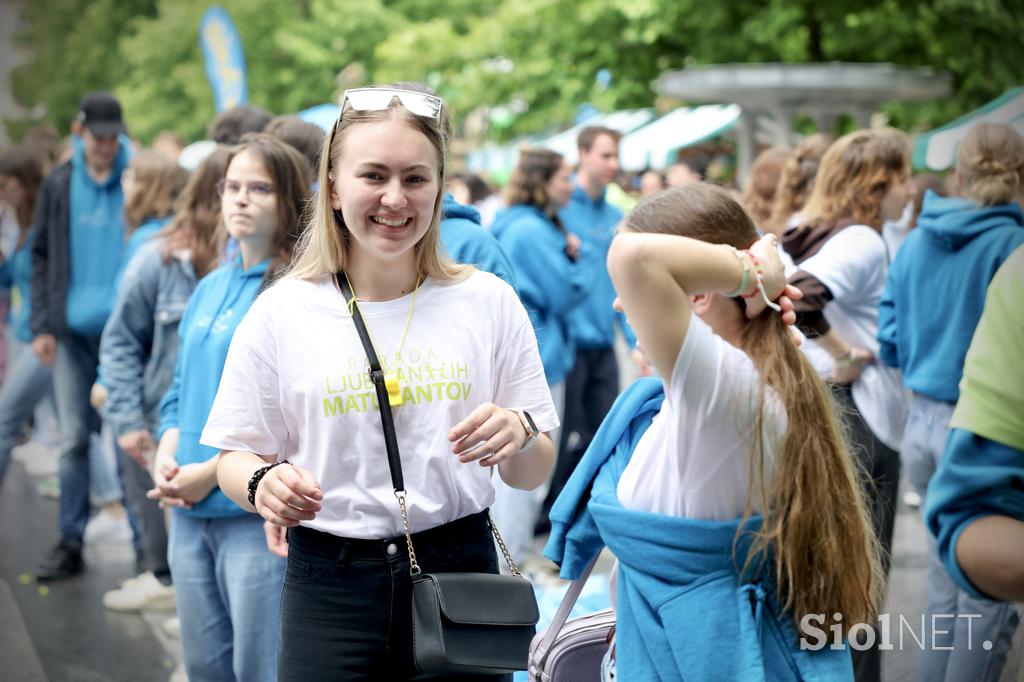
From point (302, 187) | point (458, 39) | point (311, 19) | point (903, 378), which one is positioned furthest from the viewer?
point (311, 19)

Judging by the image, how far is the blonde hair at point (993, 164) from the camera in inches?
183

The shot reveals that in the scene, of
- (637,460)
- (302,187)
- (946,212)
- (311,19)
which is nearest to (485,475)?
(637,460)

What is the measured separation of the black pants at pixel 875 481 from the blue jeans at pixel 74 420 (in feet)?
15.2

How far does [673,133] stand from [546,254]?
12.4m

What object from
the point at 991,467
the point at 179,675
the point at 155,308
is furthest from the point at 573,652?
the point at 179,675

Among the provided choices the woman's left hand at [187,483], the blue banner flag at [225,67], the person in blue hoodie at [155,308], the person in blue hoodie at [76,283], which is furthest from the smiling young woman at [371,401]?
the blue banner flag at [225,67]

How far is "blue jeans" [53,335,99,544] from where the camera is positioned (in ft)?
24.4

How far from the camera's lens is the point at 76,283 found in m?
7.42

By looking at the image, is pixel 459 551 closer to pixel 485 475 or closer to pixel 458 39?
pixel 485 475

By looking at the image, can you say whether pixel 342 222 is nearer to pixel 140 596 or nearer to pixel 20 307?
pixel 140 596

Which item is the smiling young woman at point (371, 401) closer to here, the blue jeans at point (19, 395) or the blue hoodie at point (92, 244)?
the blue hoodie at point (92, 244)

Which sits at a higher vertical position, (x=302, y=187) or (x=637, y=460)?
(x=302, y=187)

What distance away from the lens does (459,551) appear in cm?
288

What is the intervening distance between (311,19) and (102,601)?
30.3 metres
